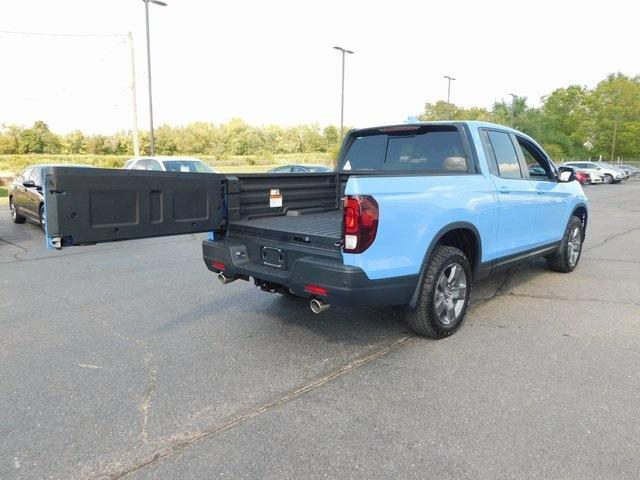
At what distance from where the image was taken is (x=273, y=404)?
3.13 meters

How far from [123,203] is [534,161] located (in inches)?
193

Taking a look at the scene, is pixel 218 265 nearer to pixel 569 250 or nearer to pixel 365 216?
pixel 365 216

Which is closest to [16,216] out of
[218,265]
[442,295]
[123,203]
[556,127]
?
[218,265]

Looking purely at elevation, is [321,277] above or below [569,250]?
above

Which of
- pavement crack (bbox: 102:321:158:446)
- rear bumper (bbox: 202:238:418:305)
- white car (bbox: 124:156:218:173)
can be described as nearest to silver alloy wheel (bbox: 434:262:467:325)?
rear bumper (bbox: 202:238:418:305)

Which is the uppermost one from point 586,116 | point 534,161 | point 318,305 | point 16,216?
point 586,116

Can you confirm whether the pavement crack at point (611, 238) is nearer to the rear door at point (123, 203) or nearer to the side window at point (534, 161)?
the side window at point (534, 161)

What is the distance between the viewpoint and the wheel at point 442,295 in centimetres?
395

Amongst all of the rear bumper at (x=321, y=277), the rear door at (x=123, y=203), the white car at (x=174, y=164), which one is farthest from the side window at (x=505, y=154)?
the white car at (x=174, y=164)

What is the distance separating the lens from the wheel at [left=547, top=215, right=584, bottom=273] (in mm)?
6605

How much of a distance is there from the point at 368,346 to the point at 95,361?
2200 mm

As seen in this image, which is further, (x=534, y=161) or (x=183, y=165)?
(x=183, y=165)

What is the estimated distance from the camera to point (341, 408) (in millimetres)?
3082

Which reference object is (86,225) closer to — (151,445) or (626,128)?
(151,445)
